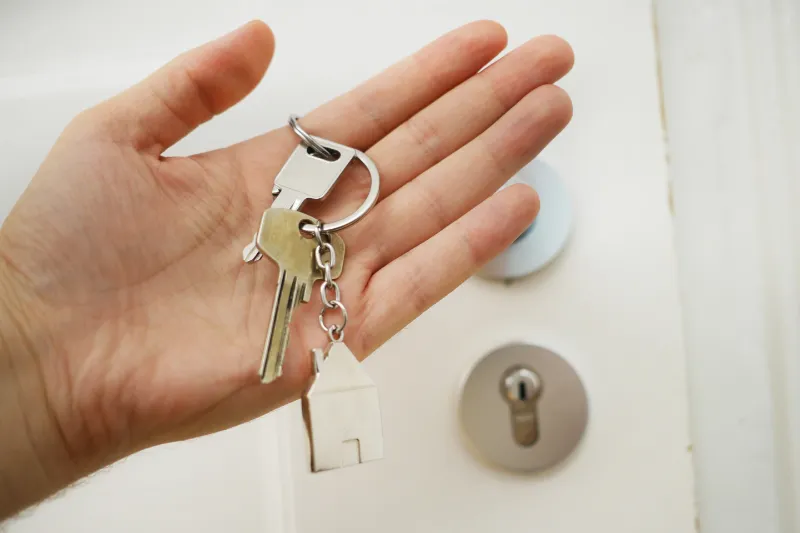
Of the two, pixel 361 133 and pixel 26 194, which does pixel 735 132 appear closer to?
pixel 361 133

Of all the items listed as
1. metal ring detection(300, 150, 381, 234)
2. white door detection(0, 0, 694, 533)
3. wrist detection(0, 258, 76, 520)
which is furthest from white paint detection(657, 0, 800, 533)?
wrist detection(0, 258, 76, 520)

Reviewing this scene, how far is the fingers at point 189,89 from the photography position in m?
0.44

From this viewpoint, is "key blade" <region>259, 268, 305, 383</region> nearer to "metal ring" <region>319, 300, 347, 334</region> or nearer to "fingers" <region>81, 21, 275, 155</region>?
"metal ring" <region>319, 300, 347, 334</region>

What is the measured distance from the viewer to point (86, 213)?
43 cm

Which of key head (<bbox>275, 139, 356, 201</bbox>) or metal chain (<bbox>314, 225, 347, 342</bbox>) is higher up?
key head (<bbox>275, 139, 356, 201</bbox>)

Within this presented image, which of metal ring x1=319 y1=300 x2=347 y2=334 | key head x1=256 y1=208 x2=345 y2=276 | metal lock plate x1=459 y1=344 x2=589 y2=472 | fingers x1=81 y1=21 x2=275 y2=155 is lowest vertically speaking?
metal lock plate x1=459 y1=344 x2=589 y2=472

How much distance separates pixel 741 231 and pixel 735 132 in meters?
0.08

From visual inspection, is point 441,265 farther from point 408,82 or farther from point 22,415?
point 22,415

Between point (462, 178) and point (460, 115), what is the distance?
58 millimetres

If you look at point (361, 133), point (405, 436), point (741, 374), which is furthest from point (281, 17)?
point (741, 374)

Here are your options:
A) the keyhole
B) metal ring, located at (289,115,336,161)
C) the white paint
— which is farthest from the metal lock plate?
metal ring, located at (289,115,336,161)

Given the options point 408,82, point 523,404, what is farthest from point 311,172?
point 523,404

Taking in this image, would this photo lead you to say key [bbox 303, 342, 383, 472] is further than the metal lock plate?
No

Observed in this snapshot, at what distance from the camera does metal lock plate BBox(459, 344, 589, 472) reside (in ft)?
1.61
